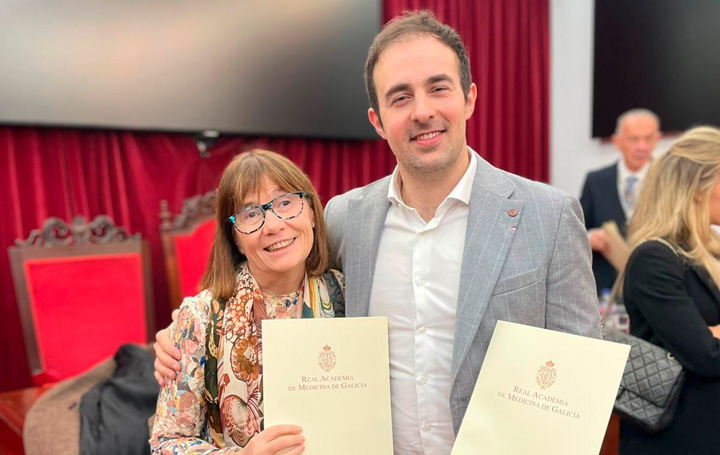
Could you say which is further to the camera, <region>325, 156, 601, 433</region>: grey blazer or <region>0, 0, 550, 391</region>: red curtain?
<region>0, 0, 550, 391</region>: red curtain

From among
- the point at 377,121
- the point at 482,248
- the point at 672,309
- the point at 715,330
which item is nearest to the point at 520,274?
the point at 482,248

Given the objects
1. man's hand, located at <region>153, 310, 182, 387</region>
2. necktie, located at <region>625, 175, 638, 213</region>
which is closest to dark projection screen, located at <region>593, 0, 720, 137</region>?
necktie, located at <region>625, 175, 638, 213</region>

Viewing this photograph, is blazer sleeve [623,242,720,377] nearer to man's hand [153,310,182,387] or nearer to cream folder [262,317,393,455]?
cream folder [262,317,393,455]

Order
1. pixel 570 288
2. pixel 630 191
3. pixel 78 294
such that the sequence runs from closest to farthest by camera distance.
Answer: pixel 570 288 → pixel 78 294 → pixel 630 191

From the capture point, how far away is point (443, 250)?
133 centimetres

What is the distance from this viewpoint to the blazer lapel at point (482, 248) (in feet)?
4.00

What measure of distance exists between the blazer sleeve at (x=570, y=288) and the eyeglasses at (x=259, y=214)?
1.90ft

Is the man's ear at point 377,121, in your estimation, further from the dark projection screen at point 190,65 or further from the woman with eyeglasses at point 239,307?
the dark projection screen at point 190,65

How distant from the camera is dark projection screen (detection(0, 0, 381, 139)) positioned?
9.60 feet

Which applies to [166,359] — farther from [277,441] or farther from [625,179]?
[625,179]

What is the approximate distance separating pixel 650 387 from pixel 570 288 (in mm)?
774

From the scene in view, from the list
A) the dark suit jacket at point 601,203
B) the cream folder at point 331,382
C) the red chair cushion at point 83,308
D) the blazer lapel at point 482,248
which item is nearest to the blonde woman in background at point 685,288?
the blazer lapel at point 482,248

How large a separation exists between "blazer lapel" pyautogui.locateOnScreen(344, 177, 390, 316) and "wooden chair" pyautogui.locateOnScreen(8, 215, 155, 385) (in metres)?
1.83

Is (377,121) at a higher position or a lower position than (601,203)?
higher
